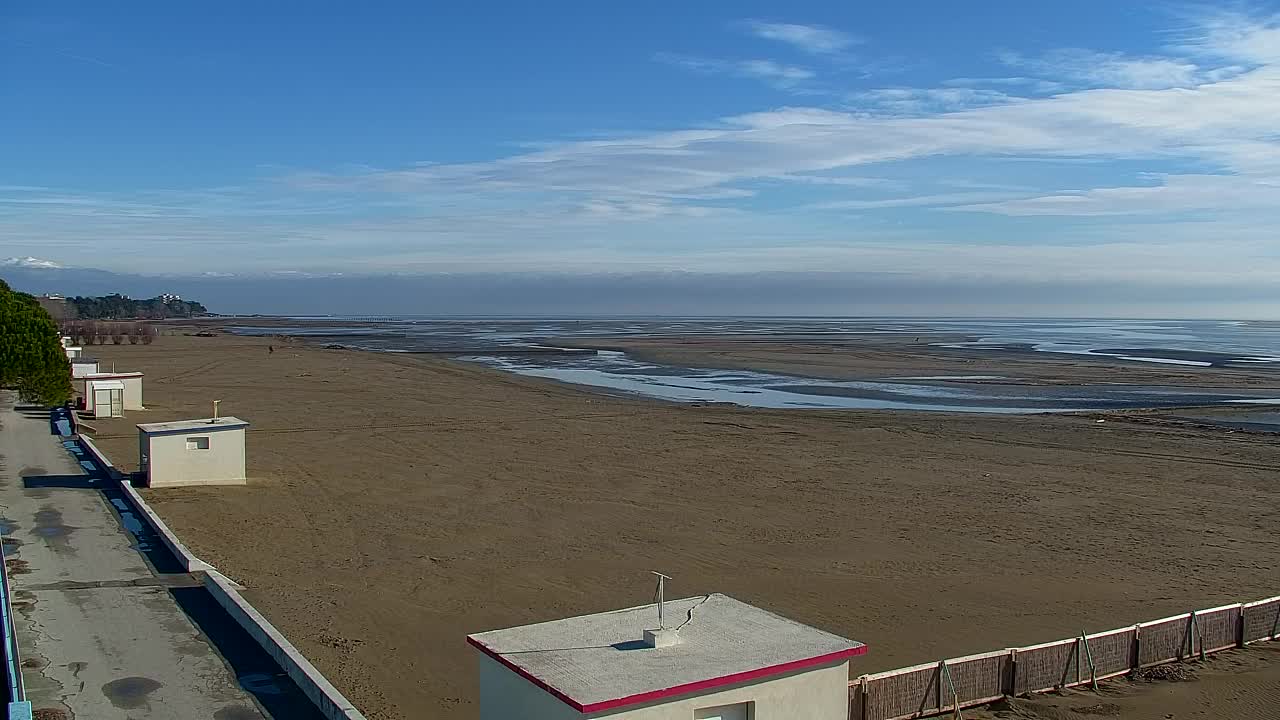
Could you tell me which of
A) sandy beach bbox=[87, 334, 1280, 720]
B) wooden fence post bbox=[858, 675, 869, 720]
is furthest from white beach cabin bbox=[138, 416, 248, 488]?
wooden fence post bbox=[858, 675, 869, 720]

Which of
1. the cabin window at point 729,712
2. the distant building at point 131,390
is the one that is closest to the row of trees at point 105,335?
the distant building at point 131,390

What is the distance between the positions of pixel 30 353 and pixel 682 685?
34.7 m

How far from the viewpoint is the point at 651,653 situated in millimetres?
9711

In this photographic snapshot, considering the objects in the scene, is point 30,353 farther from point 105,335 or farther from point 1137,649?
point 105,335

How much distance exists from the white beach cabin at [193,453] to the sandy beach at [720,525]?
109 cm

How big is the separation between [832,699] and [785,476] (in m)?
20.9

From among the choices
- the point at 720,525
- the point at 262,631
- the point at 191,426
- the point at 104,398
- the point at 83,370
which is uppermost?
the point at 83,370

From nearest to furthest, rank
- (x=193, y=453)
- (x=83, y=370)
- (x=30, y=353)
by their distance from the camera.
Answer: (x=193, y=453)
(x=30, y=353)
(x=83, y=370)

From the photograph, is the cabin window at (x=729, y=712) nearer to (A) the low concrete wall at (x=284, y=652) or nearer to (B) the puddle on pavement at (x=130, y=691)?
(A) the low concrete wall at (x=284, y=652)

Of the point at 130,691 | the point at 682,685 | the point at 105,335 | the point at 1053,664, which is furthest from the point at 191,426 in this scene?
the point at 105,335

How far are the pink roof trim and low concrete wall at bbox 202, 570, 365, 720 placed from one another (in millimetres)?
2767

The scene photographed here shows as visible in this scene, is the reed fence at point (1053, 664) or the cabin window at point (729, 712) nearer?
the cabin window at point (729, 712)

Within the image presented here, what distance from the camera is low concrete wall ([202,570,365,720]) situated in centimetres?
1187

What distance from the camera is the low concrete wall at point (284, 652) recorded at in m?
11.9
